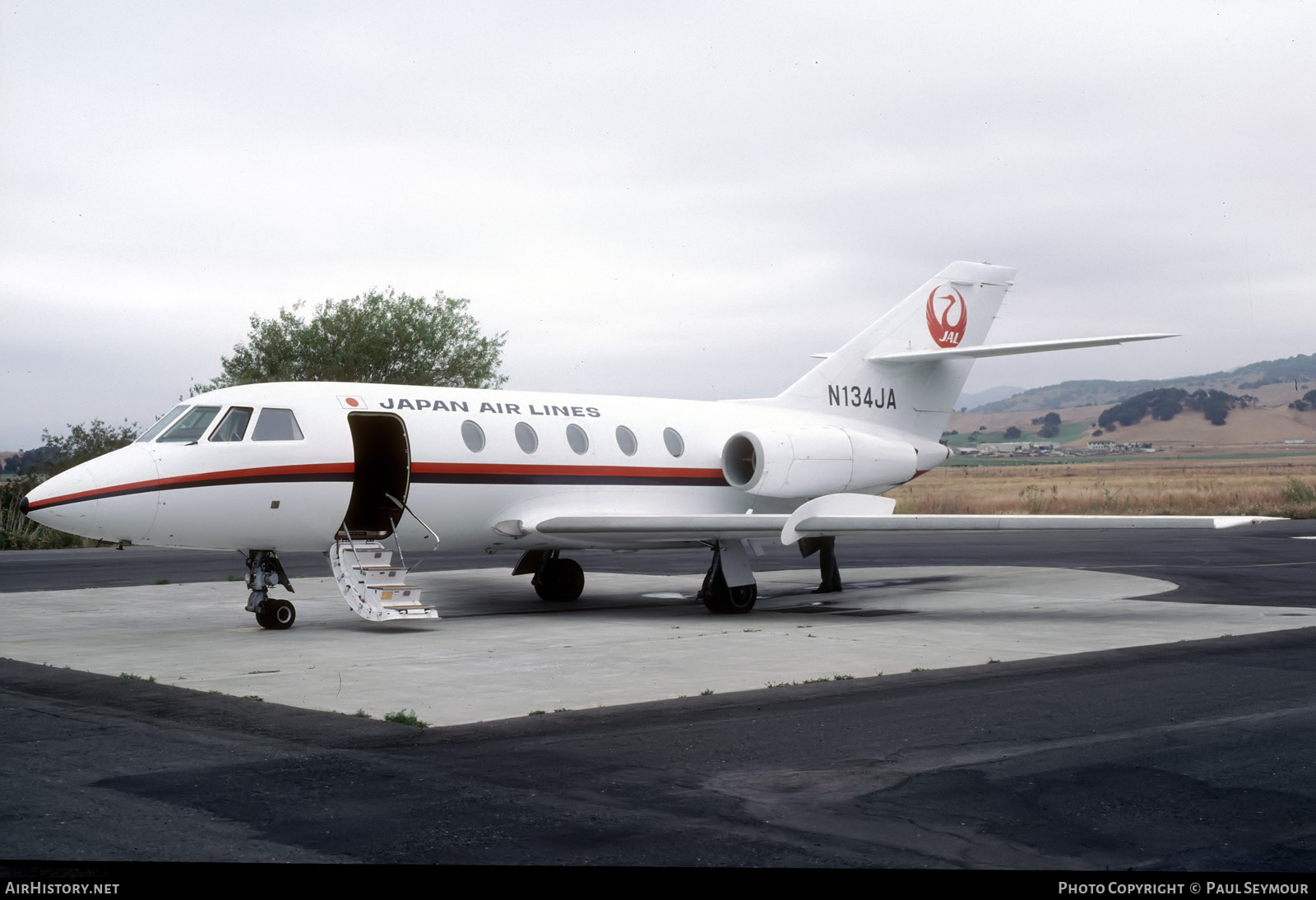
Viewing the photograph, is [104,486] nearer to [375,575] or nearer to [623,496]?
[375,575]

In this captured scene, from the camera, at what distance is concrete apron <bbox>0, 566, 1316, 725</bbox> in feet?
33.1

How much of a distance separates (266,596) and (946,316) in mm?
12632

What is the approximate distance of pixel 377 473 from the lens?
16.2m

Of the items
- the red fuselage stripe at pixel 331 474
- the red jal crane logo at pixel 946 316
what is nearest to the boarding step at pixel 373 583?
the red fuselage stripe at pixel 331 474

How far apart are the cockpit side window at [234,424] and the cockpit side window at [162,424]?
0.61 metres

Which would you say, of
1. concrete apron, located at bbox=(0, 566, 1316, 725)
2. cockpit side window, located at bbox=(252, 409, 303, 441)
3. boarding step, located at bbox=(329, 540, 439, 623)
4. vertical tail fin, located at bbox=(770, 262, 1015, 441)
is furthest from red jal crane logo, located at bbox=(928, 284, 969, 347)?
cockpit side window, located at bbox=(252, 409, 303, 441)

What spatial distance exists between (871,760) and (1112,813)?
156cm

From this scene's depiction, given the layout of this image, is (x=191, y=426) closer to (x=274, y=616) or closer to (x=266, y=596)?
(x=266, y=596)

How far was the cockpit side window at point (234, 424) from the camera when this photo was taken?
570 inches

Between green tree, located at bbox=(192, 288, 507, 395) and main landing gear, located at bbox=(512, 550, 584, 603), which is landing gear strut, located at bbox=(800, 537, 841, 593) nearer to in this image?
main landing gear, located at bbox=(512, 550, 584, 603)

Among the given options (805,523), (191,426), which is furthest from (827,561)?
(191,426)

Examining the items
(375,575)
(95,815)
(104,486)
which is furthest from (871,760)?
(104,486)

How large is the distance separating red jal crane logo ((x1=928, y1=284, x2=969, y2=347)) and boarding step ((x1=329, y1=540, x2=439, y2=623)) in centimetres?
1087

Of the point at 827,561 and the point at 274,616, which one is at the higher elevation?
the point at 274,616
